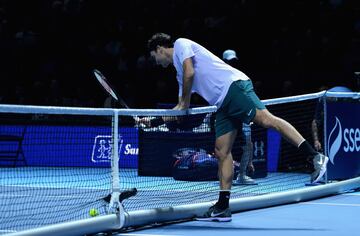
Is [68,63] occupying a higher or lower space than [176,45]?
higher

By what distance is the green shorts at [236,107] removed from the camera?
6137 millimetres

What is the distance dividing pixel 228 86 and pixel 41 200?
265cm

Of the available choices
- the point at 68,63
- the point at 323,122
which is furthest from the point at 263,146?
the point at 68,63

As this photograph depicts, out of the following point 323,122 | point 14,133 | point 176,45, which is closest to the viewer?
point 176,45

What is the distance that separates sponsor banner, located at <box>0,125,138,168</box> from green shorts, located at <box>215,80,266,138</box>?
3.89 meters

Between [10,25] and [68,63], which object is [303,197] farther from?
[10,25]

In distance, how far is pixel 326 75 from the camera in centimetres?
1396

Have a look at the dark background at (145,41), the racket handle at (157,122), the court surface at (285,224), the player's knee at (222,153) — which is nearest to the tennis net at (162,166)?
the racket handle at (157,122)

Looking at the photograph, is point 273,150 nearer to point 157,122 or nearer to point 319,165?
point 319,165

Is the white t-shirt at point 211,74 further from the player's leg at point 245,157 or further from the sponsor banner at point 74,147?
the sponsor banner at point 74,147

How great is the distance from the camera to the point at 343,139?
9281 mm

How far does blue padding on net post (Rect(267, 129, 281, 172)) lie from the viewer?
11336 millimetres

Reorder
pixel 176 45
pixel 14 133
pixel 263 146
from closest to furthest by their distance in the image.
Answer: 1. pixel 176 45
2. pixel 263 146
3. pixel 14 133

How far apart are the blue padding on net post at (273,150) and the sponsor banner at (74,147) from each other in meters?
2.02
